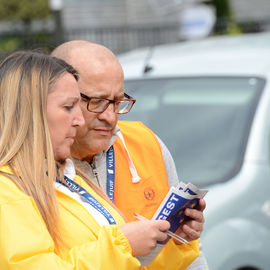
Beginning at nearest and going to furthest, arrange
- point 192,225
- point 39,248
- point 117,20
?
point 39,248 < point 192,225 < point 117,20

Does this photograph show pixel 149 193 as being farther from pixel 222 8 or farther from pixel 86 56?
pixel 222 8

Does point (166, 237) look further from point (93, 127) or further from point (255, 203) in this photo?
point (255, 203)

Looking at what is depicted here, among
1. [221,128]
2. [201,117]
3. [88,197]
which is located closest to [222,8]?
[201,117]

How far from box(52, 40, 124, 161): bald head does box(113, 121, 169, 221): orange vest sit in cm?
12

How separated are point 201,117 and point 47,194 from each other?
96.0 inches

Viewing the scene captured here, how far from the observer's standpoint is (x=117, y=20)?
1780 centimetres

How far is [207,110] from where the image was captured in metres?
4.21

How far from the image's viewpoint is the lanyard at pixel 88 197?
77.6 inches

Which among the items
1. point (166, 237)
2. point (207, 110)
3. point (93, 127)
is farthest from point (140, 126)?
point (207, 110)

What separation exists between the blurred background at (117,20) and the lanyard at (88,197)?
932cm

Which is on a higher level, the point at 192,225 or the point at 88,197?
the point at 88,197

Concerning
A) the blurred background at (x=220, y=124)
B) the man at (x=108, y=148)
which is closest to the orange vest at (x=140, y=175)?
the man at (x=108, y=148)

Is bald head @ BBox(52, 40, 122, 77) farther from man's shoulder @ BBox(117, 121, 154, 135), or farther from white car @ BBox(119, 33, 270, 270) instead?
white car @ BBox(119, 33, 270, 270)

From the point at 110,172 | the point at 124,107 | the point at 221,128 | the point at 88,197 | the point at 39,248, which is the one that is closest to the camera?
the point at 39,248
